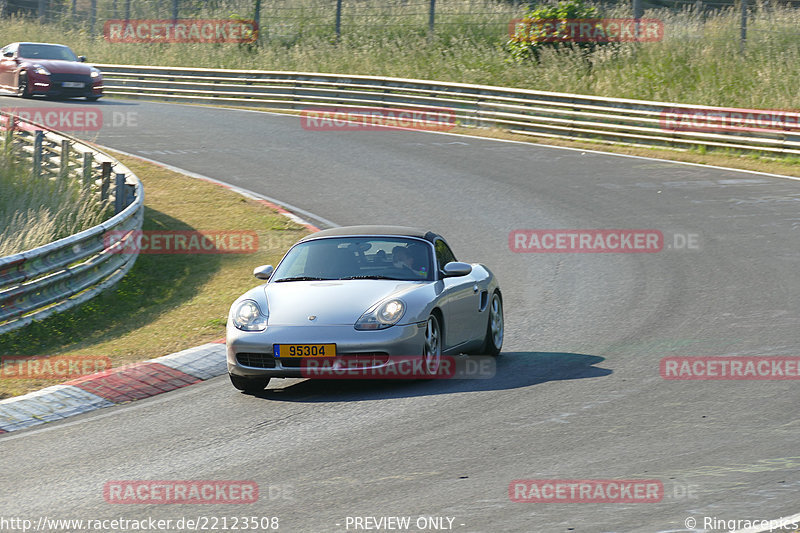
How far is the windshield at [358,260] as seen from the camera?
10.0 m

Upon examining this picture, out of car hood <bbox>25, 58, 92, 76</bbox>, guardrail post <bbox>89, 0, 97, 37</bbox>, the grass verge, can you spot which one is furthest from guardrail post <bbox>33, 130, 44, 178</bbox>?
guardrail post <bbox>89, 0, 97, 37</bbox>

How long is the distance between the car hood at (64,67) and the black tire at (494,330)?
23598 mm

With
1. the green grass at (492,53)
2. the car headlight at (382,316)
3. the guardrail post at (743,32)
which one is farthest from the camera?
the guardrail post at (743,32)

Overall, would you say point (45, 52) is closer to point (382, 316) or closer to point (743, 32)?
point (743, 32)

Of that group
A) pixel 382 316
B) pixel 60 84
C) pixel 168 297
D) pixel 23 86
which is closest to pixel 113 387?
pixel 382 316

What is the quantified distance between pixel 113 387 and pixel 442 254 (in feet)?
10.8

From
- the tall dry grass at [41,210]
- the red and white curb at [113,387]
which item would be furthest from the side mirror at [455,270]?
the tall dry grass at [41,210]

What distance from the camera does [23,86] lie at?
32.2 meters

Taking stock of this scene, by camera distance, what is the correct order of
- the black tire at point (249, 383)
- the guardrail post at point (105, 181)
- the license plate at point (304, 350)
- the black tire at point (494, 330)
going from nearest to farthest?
the license plate at point (304, 350), the black tire at point (249, 383), the black tire at point (494, 330), the guardrail post at point (105, 181)

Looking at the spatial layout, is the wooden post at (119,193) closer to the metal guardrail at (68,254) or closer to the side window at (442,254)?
the metal guardrail at (68,254)

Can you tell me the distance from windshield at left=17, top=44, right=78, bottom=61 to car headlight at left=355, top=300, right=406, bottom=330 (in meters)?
25.9

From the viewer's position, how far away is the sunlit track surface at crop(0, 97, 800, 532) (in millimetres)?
6145

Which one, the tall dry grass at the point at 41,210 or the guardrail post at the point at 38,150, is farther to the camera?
the guardrail post at the point at 38,150

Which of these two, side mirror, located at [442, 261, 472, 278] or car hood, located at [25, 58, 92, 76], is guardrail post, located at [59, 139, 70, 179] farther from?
car hood, located at [25, 58, 92, 76]
